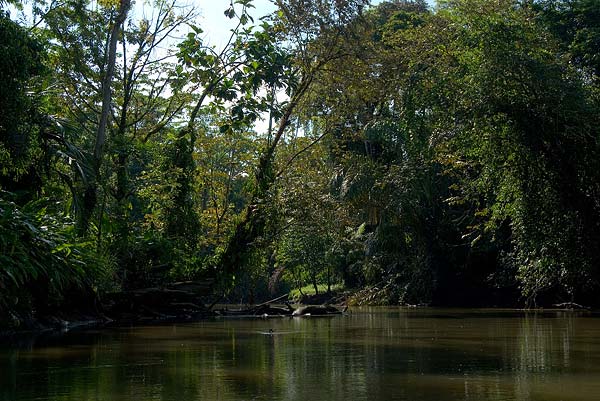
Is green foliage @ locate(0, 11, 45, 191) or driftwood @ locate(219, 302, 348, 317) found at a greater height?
green foliage @ locate(0, 11, 45, 191)

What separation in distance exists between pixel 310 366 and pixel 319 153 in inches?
677

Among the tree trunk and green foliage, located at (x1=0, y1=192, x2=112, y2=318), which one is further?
the tree trunk

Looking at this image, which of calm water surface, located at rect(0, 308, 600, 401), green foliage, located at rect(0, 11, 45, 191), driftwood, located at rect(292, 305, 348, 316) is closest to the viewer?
calm water surface, located at rect(0, 308, 600, 401)

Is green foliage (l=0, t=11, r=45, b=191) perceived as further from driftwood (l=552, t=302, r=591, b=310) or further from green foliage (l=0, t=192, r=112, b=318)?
driftwood (l=552, t=302, r=591, b=310)

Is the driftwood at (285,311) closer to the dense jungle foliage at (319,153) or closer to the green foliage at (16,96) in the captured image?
the dense jungle foliage at (319,153)

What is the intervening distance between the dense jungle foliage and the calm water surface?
3382 mm

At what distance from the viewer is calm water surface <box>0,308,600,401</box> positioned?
19.9 ft

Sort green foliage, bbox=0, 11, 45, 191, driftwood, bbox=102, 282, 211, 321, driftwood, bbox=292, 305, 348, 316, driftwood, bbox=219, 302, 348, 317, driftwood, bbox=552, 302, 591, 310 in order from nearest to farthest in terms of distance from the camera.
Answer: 1. green foliage, bbox=0, 11, 45, 191
2. driftwood, bbox=102, 282, 211, 321
3. driftwood, bbox=292, 305, 348, 316
4. driftwood, bbox=219, 302, 348, 317
5. driftwood, bbox=552, 302, 591, 310

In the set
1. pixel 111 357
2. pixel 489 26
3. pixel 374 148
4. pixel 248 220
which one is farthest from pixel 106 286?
pixel 374 148

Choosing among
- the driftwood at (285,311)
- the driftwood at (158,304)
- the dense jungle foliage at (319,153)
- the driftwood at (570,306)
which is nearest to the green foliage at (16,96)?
the dense jungle foliage at (319,153)

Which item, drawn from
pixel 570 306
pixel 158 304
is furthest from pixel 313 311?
pixel 570 306

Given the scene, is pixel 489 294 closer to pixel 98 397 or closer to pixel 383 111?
pixel 383 111

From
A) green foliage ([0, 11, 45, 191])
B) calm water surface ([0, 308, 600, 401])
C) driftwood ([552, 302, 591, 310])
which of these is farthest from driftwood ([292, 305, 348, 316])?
green foliage ([0, 11, 45, 191])

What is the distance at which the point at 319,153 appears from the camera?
81.1 ft
